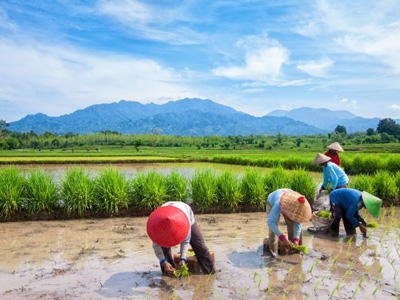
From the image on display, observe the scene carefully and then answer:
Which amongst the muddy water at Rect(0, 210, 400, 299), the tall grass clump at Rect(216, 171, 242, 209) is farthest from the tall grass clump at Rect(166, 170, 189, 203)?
the muddy water at Rect(0, 210, 400, 299)

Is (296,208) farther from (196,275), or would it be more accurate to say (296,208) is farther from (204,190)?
(204,190)

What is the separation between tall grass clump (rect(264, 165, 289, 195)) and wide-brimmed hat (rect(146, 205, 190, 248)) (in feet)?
18.8

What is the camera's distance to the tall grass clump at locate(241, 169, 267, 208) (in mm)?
8539

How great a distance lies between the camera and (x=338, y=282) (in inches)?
155

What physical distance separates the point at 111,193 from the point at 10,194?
217 centimetres

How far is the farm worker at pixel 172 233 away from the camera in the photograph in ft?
11.5

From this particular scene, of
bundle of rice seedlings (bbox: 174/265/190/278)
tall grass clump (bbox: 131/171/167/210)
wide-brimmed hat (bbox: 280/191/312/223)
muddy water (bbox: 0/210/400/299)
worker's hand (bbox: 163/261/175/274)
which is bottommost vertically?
muddy water (bbox: 0/210/400/299)

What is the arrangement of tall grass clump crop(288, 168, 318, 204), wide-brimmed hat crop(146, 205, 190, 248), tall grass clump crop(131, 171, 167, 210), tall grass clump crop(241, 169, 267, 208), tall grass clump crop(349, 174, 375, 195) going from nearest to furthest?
wide-brimmed hat crop(146, 205, 190, 248) → tall grass clump crop(131, 171, 167, 210) → tall grass clump crop(241, 169, 267, 208) → tall grass clump crop(288, 168, 318, 204) → tall grass clump crop(349, 174, 375, 195)

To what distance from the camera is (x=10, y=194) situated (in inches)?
286

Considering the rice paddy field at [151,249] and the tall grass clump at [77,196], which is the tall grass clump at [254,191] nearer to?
the rice paddy field at [151,249]

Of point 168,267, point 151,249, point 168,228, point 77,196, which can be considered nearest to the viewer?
point 168,228

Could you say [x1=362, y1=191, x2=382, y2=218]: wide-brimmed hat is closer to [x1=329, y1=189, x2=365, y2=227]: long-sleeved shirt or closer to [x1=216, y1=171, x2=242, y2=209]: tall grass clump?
[x1=329, y1=189, x2=365, y2=227]: long-sleeved shirt

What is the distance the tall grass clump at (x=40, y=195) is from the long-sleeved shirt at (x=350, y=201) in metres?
6.08

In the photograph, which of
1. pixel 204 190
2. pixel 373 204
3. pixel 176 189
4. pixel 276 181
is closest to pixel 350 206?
pixel 373 204
